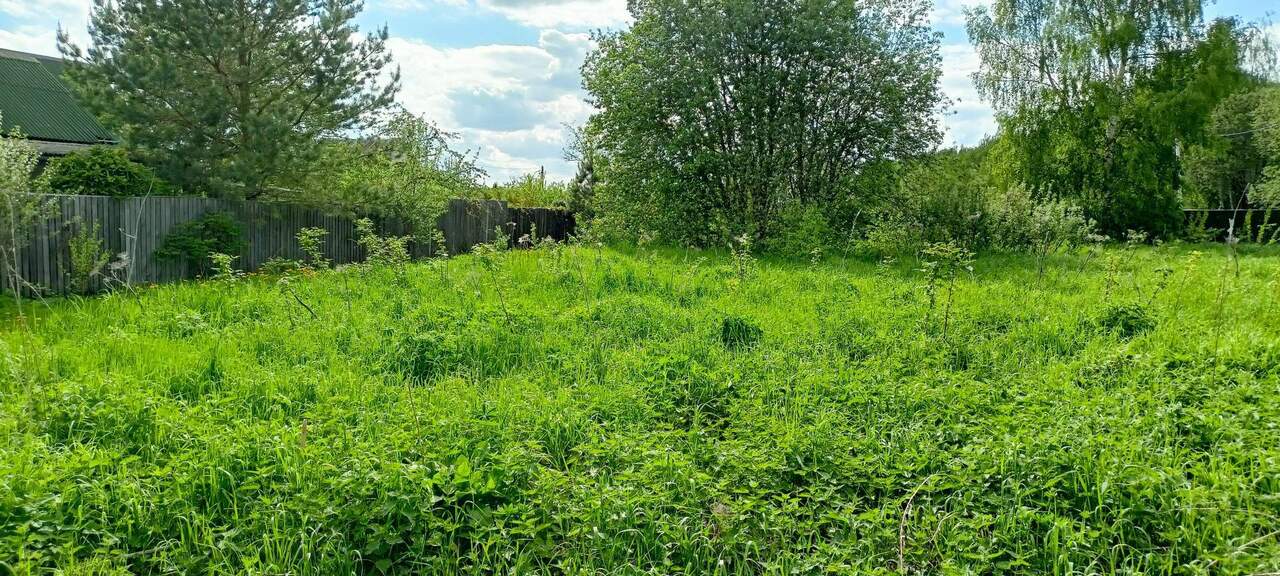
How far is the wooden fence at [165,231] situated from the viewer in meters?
9.97

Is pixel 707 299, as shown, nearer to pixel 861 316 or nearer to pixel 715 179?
pixel 861 316

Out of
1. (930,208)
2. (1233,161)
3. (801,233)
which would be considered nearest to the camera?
(801,233)

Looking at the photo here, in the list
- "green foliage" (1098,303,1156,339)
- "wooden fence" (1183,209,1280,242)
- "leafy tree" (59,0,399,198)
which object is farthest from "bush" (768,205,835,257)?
"wooden fence" (1183,209,1280,242)

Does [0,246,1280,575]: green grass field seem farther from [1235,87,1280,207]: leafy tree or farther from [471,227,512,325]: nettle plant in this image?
[1235,87,1280,207]: leafy tree

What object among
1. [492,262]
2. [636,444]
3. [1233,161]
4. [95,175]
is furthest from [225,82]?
[1233,161]

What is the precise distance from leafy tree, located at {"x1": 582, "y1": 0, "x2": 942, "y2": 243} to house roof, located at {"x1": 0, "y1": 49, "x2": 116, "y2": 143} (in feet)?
51.3

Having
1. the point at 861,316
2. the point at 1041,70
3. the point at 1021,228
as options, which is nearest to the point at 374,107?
the point at 861,316

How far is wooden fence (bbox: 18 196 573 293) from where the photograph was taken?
392 inches

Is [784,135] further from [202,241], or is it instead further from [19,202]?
[19,202]

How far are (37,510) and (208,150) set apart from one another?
37.2 ft

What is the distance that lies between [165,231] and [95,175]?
1.27m

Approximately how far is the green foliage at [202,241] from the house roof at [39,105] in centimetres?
1096

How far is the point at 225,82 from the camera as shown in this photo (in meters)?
12.6

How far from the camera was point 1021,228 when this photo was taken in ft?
49.3
